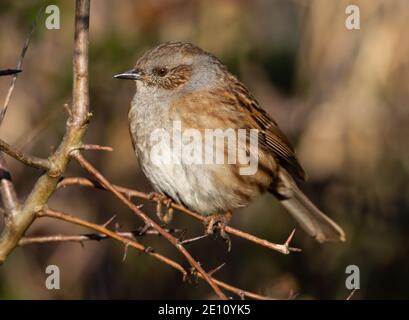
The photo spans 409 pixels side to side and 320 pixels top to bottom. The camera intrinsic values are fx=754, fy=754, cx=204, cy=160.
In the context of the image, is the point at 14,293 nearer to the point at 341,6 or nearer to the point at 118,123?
the point at 118,123

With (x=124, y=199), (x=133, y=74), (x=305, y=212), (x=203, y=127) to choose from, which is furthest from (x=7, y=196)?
(x=305, y=212)

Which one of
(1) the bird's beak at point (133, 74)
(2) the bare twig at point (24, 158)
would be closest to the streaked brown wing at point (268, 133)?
(1) the bird's beak at point (133, 74)

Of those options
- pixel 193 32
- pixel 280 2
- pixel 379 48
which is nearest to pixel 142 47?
pixel 193 32

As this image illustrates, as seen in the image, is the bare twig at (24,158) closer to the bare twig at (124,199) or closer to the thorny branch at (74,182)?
the thorny branch at (74,182)

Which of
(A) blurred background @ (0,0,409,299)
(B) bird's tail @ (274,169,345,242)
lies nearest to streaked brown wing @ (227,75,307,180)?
(B) bird's tail @ (274,169,345,242)

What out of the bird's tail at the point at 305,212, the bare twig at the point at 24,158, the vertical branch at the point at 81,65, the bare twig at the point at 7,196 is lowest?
the bird's tail at the point at 305,212

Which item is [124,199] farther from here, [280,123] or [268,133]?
[280,123]

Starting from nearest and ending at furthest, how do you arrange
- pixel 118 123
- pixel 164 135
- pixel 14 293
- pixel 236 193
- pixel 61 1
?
pixel 164 135
pixel 236 193
pixel 14 293
pixel 61 1
pixel 118 123
